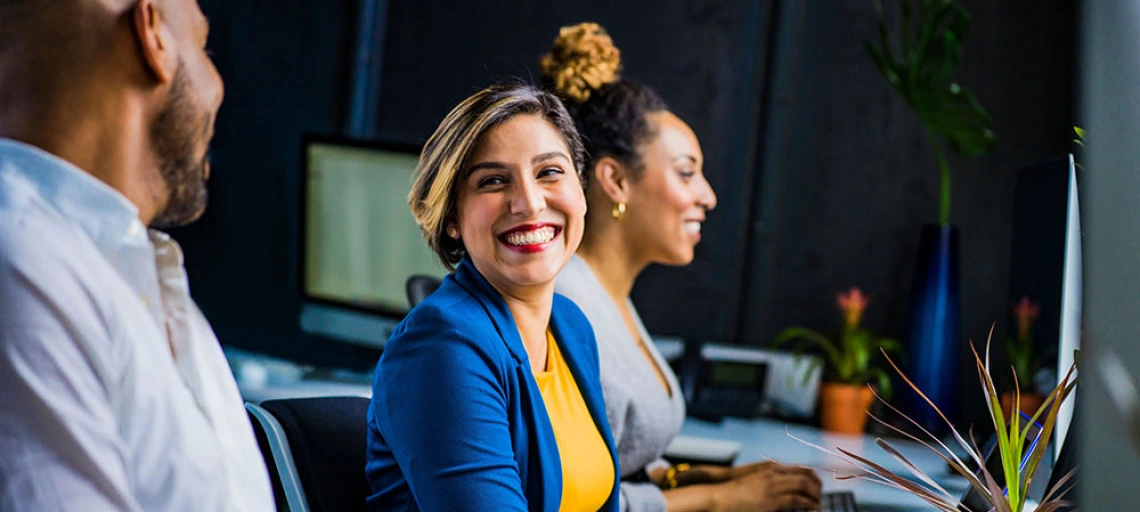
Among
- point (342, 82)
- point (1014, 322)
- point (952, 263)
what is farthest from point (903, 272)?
point (342, 82)

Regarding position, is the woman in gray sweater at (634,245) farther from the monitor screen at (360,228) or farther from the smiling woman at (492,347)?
the monitor screen at (360,228)

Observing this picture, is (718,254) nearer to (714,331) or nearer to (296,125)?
(714,331)

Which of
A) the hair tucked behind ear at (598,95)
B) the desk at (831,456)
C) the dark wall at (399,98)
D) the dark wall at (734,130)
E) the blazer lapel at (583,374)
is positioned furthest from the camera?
the dark wall at (399,98)

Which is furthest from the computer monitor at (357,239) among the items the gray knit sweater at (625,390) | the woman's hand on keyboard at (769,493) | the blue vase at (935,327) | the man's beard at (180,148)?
the man's beard at (180,148)

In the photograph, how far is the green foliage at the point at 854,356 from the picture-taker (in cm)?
271

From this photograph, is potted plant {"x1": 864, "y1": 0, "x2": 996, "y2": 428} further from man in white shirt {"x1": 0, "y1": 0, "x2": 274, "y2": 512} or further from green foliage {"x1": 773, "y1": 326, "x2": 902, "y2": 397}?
man in white shirt {"x1": 0, "y1": 0, "x2": 274, "y2": 512}

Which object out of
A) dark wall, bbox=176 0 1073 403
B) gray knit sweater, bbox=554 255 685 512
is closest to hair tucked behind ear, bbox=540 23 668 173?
gray knit sweater, bbox=554 255 685 512

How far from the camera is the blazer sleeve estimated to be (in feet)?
3.56

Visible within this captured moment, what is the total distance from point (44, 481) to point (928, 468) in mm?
1934

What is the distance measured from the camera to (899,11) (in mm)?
2889

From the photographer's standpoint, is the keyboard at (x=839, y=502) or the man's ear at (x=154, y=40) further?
the keyboard at (x=839, y=502)

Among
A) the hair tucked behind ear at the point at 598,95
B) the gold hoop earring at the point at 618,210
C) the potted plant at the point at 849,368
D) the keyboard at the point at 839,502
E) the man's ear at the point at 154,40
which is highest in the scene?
the hair tucked behind ear at the point at 598,95

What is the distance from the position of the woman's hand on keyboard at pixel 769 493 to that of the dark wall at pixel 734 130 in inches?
48.9

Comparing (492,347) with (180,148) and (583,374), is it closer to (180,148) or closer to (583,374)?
(583,374)
